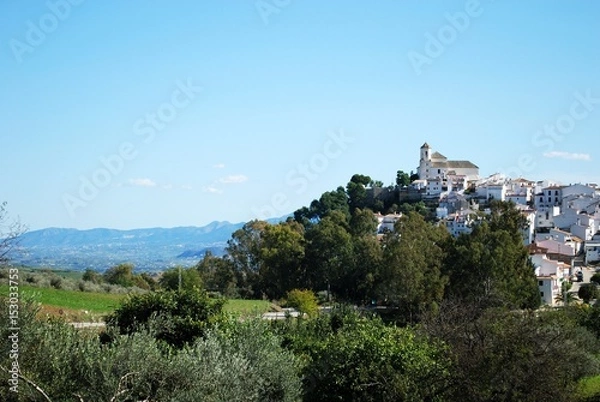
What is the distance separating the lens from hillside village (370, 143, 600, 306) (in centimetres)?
6919

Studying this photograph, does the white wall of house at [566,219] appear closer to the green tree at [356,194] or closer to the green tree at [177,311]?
the green tree at [356,194]

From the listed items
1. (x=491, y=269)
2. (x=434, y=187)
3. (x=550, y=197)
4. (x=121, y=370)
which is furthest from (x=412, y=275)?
(x=550, y=197)

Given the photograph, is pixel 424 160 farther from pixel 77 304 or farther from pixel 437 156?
pixel 77 304

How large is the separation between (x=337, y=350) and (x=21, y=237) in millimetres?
8519

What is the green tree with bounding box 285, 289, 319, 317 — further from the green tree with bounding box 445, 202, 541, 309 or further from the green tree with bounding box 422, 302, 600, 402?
the green tree with bounding box 422, 302, 600, 402

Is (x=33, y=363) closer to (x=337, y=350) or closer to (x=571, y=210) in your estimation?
(x=337, y=350)

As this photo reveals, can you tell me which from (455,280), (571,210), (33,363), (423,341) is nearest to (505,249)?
(455,280)

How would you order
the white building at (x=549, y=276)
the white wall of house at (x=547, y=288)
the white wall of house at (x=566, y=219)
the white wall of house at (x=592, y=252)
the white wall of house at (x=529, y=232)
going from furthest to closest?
the white wall of house at (x=566, y=219) < the white wall of house at (x=592, y=252) < the white wall of house at (x=529, y=232) < the white building at (x=549, y=276) < the white wall of house at (x=547, y=288)

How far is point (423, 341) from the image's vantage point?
19.8 metres

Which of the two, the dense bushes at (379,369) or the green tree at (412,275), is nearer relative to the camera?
the dense bushes at (379,369)

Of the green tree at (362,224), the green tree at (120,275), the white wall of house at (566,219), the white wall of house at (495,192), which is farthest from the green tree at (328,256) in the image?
the white wall of house at (566,219)

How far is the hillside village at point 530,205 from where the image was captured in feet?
227

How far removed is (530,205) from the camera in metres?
88.1

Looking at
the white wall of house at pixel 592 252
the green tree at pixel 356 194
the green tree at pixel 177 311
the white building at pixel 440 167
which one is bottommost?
the green tree at pixel 177 311
